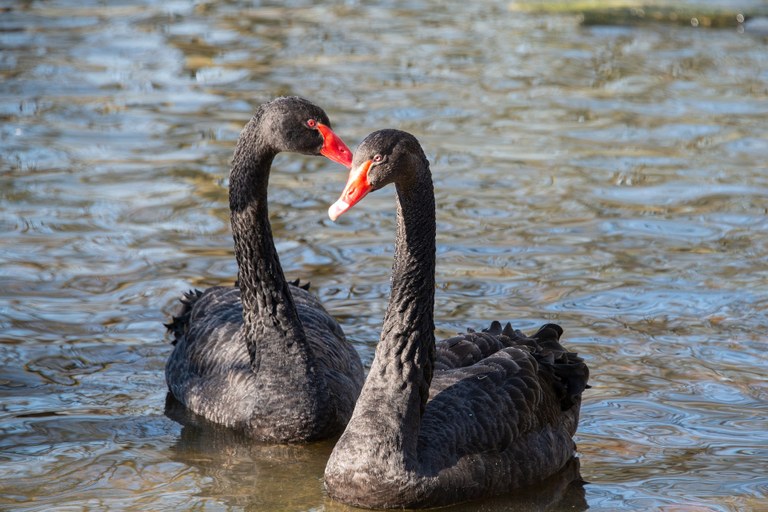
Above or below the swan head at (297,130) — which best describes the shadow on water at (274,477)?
below

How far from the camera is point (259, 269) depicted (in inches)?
299

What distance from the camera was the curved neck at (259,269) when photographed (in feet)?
24.2

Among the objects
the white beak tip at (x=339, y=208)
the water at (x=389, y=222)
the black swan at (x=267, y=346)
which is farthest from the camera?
the black swan at (x=267, y=346)

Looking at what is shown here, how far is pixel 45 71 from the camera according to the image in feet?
53.9

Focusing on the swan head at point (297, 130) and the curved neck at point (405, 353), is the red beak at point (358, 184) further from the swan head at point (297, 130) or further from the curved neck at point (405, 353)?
the swan head at point (297, 130)

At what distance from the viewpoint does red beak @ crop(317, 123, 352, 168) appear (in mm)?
7277

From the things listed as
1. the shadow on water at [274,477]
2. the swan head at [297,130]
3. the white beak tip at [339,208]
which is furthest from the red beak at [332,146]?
the shadow on water at [274,477]

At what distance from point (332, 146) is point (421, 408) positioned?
170 centimetres

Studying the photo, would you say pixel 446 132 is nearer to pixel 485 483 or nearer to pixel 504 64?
pixel 504 64

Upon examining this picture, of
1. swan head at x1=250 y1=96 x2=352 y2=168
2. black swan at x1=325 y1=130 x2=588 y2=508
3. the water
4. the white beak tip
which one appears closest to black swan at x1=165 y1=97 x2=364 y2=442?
swan head at x1=250 y1=96 x2=352 y2=168

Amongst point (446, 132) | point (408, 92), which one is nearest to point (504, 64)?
point (408, 92)

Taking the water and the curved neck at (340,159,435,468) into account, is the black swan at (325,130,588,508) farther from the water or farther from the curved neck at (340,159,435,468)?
the water

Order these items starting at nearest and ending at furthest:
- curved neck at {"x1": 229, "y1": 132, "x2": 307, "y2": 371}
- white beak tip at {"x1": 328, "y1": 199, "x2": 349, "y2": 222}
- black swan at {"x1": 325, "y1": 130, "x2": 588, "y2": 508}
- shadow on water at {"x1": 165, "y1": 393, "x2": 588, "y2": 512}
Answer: white beak tip at {"x1": 328, "y1": 199, "x2": 349, "y2": 222}
black swan at {"x1": 325, "y1": 130, "x2": 588, "y2": 508}
shadow on water at {"x1": 165, "y1": 393, "x2": 588, "y2": 512}
curved neck at {"x1": 229, "y1": 132, "x2": 307, "y2": 371}

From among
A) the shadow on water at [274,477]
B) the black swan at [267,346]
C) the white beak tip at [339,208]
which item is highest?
the white beak tip at [339,208]
